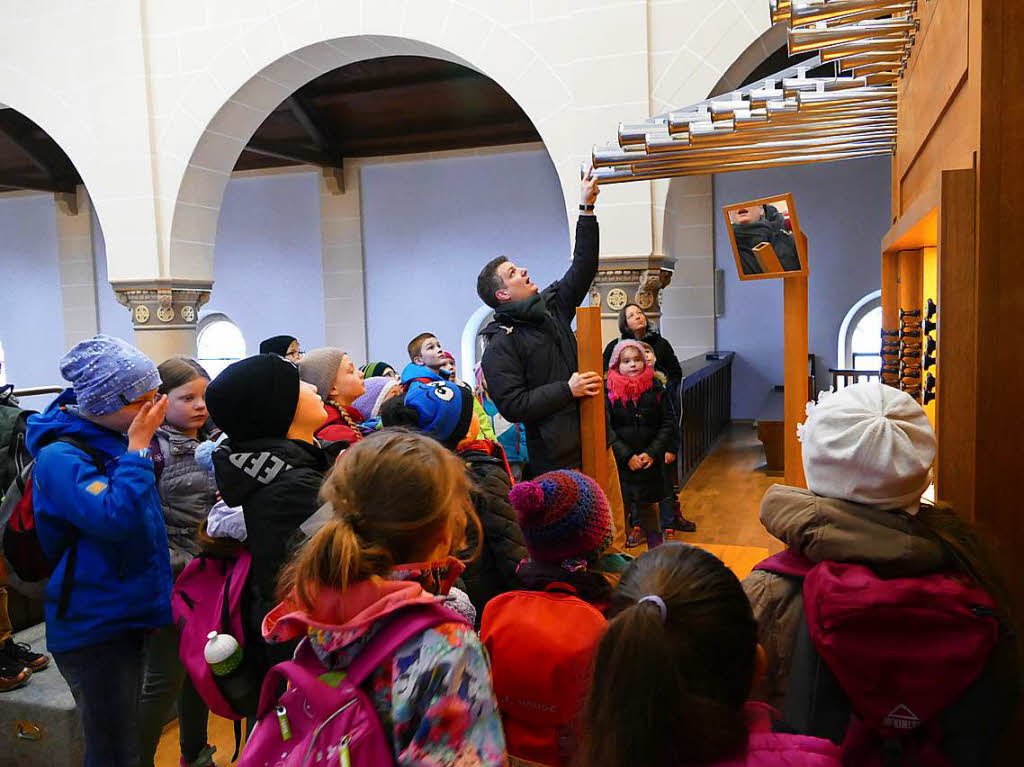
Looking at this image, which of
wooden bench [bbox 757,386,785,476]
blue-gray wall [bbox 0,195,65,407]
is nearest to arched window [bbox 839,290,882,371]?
wooden bench [bbox 757,386,785,476]

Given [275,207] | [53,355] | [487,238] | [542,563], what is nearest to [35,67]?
[275,207]

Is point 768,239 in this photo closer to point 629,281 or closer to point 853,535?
point 853,535

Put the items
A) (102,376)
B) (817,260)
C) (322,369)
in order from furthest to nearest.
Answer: (817,260) < (322,369) < (102,376)

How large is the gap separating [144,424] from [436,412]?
70 centimetres

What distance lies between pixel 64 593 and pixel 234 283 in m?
9.62

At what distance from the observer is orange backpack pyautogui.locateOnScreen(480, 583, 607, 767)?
1.43 m

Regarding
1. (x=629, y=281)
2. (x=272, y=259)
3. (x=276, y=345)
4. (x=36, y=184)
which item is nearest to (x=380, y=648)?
(x=276, y=345)

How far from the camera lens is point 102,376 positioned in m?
2.01

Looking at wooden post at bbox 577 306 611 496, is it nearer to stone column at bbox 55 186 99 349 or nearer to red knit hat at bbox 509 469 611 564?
red knit hat at bbox 509 469 611 564

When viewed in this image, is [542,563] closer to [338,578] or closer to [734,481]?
[338,578]

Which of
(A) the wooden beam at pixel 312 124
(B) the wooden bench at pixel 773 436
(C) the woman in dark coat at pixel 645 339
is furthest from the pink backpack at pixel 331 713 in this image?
(A) the wooden beam at pixel 312 124

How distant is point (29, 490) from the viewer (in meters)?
2.08

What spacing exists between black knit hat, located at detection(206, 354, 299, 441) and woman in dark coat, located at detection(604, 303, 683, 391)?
3273 millimetres

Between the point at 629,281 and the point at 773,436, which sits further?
the point at 773,436
